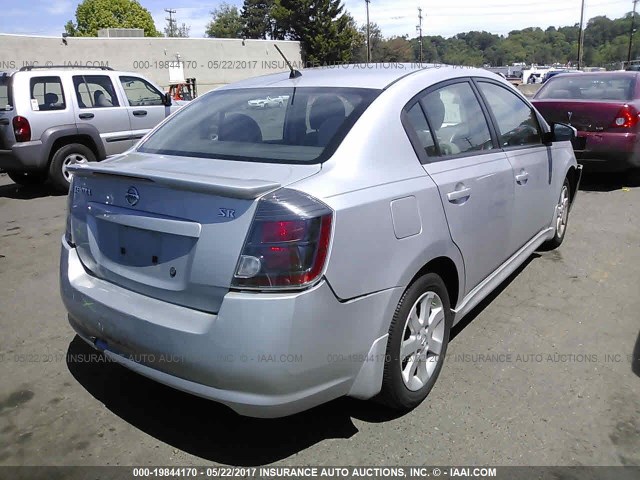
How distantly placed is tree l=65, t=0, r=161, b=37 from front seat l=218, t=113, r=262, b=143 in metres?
77.7

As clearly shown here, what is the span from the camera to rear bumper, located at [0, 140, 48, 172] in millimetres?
8078

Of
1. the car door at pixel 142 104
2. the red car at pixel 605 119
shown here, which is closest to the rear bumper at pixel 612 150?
the red car at pixel 605 119

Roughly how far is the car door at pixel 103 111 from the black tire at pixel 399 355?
7451mm

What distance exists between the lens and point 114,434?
278 centimetres

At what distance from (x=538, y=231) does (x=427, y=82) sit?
194 centimetres

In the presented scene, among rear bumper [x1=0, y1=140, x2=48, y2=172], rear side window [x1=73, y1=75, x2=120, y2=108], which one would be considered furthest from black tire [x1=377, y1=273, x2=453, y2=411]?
rear side window [x1=73, y1=75, x2=120, y2=108]

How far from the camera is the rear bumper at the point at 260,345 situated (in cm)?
220

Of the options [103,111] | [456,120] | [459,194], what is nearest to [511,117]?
[456,120]

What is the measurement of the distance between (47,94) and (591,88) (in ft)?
26.2

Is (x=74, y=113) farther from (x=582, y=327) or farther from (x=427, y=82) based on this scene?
(x=582, y=327)

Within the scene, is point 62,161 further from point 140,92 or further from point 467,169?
point 467,169

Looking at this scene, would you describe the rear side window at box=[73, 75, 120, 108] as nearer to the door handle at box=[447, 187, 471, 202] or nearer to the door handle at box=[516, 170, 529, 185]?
the door handle at box=[516, 170, 529, 185]

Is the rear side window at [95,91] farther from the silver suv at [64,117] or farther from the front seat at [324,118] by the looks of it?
the front seat at [324,118]

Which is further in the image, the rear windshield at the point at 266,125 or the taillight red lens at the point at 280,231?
the rear windshield at the point at 266,125
